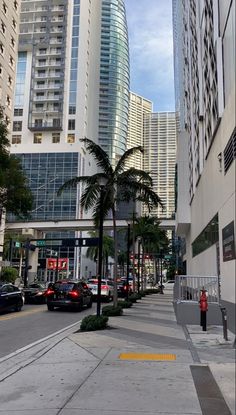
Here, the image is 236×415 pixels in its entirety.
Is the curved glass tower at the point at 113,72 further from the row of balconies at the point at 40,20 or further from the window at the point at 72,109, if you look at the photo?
the row of balconies at the point at 40,20

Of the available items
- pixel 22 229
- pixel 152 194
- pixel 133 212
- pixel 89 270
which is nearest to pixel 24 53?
pixel 89 270

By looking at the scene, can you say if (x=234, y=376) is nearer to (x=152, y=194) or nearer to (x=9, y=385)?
(x=9, y=385)

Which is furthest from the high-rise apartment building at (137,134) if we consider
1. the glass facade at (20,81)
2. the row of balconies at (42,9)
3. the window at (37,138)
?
the row of balconies at (42,9)

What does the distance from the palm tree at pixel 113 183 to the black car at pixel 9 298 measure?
18.5 feet

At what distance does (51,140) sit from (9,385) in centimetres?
9770

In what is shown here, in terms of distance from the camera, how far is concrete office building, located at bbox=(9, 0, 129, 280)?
9469cm

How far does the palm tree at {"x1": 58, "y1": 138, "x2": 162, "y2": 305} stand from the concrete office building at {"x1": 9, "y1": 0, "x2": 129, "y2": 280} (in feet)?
233

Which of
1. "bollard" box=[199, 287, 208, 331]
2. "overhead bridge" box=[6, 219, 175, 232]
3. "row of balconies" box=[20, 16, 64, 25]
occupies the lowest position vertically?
"bollard" box=[199, 287, 208, 331]

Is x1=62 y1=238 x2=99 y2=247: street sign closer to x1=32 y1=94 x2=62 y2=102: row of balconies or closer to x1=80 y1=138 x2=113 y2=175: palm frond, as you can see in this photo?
x1=80 y1=138 x2=113 y2=175: palm frond

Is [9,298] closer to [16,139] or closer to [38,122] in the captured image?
[16,139]

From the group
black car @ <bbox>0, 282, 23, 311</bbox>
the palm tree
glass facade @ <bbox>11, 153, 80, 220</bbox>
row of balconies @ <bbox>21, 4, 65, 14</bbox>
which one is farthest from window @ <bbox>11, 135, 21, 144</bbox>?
the palm tree

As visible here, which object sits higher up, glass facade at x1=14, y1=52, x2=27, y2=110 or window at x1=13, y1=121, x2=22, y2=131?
glass facade at x1=14, y1=52, x2=27, y2=110

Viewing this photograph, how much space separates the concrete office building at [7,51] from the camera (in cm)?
5341

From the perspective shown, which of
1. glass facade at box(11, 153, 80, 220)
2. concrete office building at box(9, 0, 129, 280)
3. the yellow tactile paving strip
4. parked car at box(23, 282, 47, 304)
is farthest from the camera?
concrete office building at box(9, 0, 129, 280)
